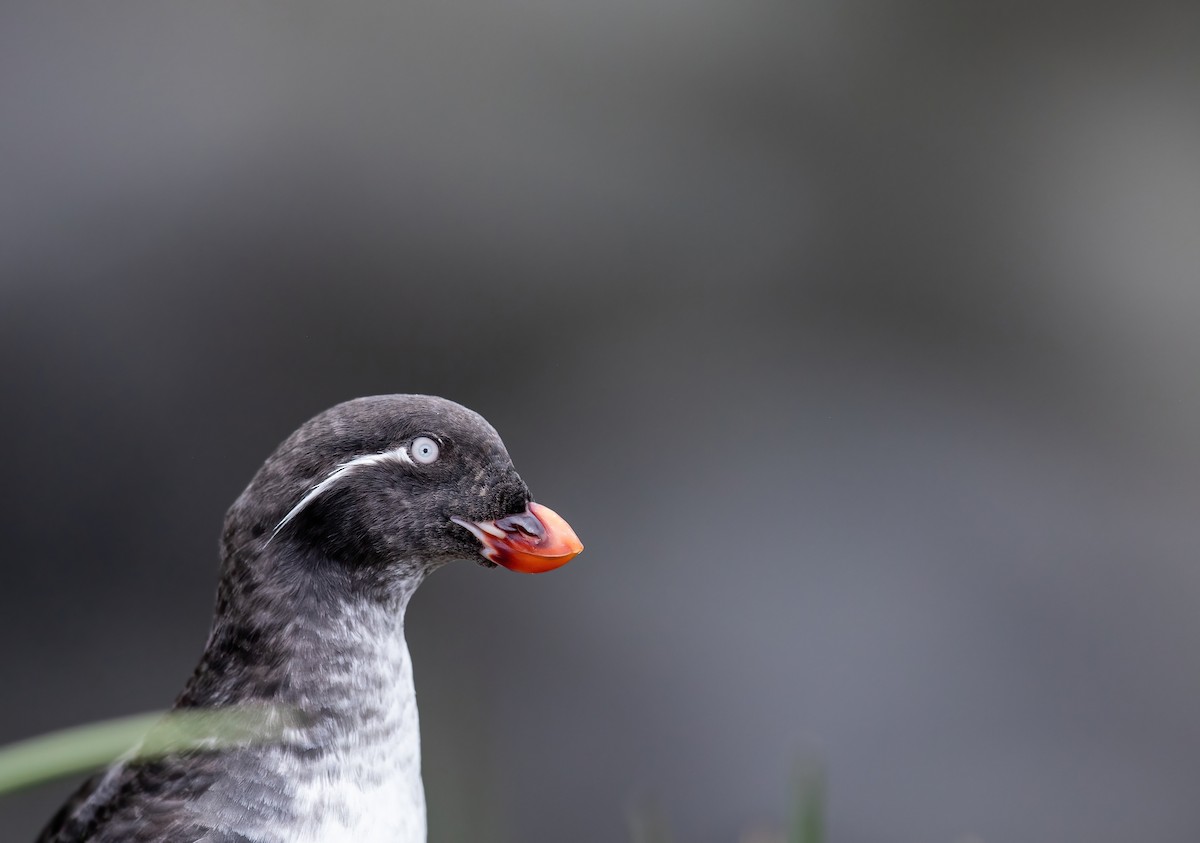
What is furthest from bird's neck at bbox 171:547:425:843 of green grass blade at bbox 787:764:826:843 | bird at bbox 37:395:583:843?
green grass blade at bbox 787:764:826:843

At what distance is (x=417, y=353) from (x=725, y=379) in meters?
1.08

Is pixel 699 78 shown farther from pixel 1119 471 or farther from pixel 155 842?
pixel 155 842

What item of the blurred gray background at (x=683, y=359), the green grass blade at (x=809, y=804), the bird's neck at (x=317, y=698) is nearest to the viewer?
the green grass blade at (x=809, y=804)

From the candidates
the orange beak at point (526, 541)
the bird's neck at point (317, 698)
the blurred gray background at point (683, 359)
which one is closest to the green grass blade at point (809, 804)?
the orange beak at point (526, 541)

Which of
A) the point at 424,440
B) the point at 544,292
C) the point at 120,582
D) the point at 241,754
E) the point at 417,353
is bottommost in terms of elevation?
the point at 120,582

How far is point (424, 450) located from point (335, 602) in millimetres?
248

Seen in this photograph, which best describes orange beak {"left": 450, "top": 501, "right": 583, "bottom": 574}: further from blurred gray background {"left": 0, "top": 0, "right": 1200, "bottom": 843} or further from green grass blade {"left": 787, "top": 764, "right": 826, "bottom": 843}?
blurred gray background {"left": 0, "top": 0, "right": 1200, "bottom": 843}

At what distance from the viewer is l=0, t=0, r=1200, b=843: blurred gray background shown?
368 cm

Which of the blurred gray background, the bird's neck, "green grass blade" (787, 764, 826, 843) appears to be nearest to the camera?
"green grass blade" (787, 764, 826, 843)

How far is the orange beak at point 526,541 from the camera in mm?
1646

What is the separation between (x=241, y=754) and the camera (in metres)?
1.60

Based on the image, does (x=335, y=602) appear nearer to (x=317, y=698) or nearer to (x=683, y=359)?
(x=317, y=698)

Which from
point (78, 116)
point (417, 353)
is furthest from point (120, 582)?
point (78, 116)

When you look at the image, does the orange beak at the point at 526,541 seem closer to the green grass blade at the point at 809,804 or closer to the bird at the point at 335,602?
the bird at the point at 335,602
